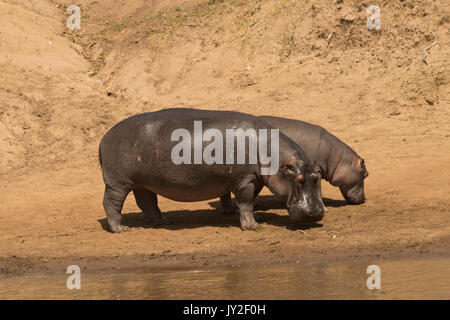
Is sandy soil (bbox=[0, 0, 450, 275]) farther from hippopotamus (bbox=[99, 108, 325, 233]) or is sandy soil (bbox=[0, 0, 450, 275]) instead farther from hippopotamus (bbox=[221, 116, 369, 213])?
hippopotamus (bbox=[99, 108, 325, 233])

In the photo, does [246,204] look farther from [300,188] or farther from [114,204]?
[114,204]

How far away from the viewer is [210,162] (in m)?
9.30

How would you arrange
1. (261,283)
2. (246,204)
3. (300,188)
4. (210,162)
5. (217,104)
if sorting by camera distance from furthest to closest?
(217,104) < (246,204) < (210,162) < (300,188) < (261,283)

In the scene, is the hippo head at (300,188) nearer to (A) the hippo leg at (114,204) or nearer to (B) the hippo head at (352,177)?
(B) the hippo head at (352,177)

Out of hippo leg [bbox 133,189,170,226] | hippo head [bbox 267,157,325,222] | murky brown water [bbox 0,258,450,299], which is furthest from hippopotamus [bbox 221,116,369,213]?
murky brown water [bbox 0,258,450,299]

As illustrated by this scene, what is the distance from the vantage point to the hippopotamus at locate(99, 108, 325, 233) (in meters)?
9.23

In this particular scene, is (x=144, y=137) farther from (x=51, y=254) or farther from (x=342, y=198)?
(x=342, y=198)

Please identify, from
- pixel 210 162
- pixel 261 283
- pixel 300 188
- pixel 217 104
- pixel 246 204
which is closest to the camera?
pixel 261 283

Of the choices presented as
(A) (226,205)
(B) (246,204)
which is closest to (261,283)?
(B) (246,204)

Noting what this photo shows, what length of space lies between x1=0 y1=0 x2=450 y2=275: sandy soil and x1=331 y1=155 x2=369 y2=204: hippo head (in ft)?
0.77

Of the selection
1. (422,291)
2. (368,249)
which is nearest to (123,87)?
(368,249)

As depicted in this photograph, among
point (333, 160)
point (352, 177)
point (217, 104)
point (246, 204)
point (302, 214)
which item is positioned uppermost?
point (217, 104)

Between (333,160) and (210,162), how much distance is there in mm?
2532

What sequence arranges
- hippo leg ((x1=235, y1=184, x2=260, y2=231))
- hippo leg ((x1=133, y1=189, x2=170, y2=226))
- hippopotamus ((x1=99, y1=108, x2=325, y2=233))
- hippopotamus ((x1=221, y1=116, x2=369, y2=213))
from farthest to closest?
hippopotamus ((x1=221, y1=116, x2=369, y2=213)), hippo leg ((x1=133, y1=189, x2=170, y2=226)), hippo leg ((x1=235, y1=184, x2=260, y2=231)), hippopotamus ((x1=99, y1=108, x2=325, y2=233))
